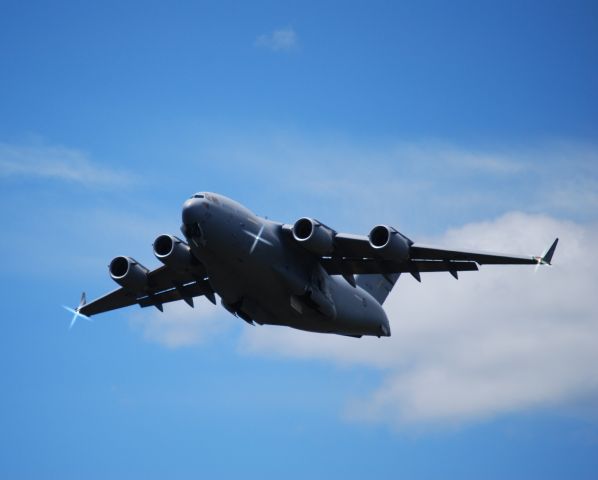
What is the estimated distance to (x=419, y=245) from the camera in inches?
1217

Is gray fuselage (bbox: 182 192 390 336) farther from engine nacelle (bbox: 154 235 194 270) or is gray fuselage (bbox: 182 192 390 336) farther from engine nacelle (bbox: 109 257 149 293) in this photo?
engine nacelle (bbox: 109 257 149 293)

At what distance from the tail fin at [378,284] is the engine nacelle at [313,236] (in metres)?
6.23

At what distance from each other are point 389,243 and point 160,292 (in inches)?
395

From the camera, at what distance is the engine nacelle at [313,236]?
101ft

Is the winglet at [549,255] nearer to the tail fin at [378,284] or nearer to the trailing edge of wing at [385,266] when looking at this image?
the trailing edge of wing at [385,266]

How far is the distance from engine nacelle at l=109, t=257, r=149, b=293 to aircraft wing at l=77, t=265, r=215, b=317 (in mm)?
442

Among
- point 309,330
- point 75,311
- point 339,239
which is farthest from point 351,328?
point 75,311

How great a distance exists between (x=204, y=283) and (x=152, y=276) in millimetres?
1765

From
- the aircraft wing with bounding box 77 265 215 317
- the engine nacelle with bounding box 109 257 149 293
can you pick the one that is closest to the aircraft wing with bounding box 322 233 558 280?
the aircraft wing with bounding box 77 265 215 317

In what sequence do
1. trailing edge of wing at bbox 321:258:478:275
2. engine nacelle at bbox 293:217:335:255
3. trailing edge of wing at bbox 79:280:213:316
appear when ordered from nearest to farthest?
engine nacelle at bbox 293:217:335:255, trailing edge of wing at bbox 321:258:478:275, trailing edge of wing at bbox 79:280:213:316

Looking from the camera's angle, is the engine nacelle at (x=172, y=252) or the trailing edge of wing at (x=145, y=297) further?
the trailing edge of wing at (x=145, y=297)

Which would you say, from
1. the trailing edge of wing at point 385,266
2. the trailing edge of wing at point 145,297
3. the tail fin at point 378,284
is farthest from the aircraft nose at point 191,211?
the tail fin at point 378,284

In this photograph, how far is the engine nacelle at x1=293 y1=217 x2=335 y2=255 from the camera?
30.7 meters

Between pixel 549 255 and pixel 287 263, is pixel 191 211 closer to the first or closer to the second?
pixel 287 263
